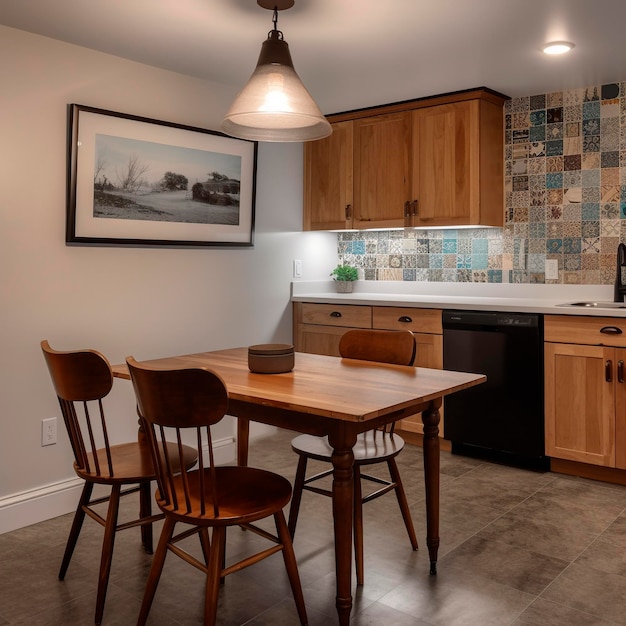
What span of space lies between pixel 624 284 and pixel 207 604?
297 centimetres

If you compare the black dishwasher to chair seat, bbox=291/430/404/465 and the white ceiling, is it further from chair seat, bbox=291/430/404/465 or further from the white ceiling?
the white ceiling

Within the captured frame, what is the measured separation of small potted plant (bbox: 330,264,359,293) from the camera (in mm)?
4852

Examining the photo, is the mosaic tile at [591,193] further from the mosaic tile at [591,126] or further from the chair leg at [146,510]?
the chair leg at [146,510]

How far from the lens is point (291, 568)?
6.53ft

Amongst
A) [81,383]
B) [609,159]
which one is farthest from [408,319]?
[81,383]

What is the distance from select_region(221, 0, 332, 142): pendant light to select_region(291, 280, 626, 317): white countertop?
1618 mm

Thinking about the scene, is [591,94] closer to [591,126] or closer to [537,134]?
[591,126]

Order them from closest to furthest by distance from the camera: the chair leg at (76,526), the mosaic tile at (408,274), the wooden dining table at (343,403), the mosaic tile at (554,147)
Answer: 1. the wooden dining table at (343,403)
2. the chair leg at (76,526)
3. the mosaic tile at (554,147)
4. the mosaic tile at (408,274)

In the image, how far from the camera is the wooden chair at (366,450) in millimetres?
2367

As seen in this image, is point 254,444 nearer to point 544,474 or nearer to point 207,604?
point 544,474

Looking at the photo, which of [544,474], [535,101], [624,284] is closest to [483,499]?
[544,474]

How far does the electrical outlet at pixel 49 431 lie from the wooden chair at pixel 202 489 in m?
1.27

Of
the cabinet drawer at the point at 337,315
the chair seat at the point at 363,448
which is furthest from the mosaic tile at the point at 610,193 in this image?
the chair seat at the point at 363,448

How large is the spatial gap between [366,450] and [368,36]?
1850 millimetres
